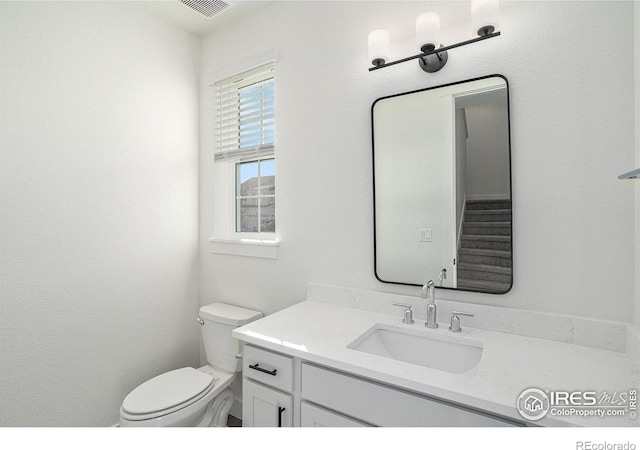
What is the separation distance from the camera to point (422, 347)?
1318 mm

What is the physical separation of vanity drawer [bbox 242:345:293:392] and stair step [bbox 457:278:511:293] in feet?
2.55

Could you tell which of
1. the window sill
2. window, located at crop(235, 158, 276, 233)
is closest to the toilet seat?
the window sill

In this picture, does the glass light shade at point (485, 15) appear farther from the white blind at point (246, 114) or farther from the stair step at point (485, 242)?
the white blind at point (246, 114)

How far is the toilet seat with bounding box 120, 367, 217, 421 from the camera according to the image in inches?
60.7

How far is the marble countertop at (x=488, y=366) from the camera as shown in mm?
850

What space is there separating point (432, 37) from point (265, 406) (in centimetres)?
161

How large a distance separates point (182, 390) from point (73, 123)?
4.98 feet

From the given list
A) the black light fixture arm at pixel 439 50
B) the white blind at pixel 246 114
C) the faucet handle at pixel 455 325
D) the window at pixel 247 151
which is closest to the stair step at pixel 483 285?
the faucet handle at pixel 455 325

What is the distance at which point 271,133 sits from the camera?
6.64 feet

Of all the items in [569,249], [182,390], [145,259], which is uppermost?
[569,249]

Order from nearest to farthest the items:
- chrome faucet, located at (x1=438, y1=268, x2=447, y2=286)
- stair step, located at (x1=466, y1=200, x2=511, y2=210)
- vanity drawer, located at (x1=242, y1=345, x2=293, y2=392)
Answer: vanity drawer, located at (x1=242, y1=345, x2=293, y2=392), stair step, located at (x1=466, y1=200, x2=511, y2=210), chrome faucet, located at (x1=438, y1=268, x2=447, y2=286)

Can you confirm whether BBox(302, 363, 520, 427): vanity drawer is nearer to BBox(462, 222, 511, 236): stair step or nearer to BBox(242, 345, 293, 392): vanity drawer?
BBox(242, 345, 293, 392): vanity drawer

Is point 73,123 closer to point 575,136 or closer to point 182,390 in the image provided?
point 182,390
